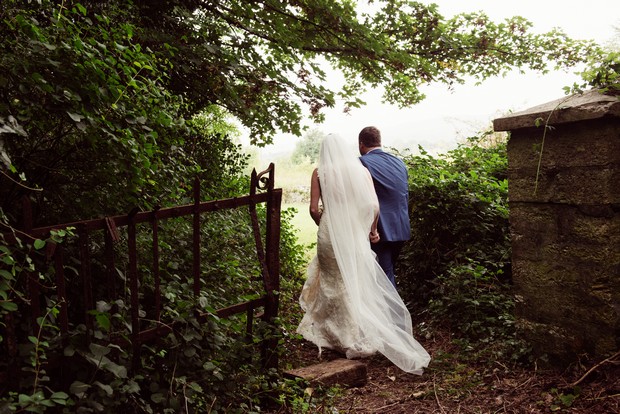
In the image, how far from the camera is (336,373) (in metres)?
4.14

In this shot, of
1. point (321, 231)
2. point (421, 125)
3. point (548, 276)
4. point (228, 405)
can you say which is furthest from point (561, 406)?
point (421, 125)

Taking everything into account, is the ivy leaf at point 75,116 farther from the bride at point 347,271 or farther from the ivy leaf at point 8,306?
the bride at point 347,271

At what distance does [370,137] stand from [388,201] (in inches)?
28.7

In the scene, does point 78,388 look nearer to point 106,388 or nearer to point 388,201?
point 106,388

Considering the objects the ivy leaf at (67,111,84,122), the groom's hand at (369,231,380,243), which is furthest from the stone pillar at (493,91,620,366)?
the ivy leaf at (67,111,84,122)

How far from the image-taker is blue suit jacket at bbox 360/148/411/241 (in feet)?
18.5

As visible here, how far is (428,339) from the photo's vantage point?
5305 millimetres

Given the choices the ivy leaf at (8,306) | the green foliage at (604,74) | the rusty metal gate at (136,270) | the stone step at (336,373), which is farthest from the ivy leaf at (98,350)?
the green foliage at (604,74)

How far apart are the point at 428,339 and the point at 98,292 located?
3374mm

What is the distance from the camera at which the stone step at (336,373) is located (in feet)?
13.1

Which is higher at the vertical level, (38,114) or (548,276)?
(38,114)

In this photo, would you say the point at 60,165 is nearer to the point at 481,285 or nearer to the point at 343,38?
the point at 481,285

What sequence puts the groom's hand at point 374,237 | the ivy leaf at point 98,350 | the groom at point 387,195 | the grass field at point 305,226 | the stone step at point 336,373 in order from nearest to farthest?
the ivy leaf at point 98,350, the stone step at point 336,373, the groom's hand at point 374,237, the groom at point 387,195, the grass field at point 305,226

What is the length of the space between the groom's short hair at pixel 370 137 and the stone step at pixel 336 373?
2405mm
